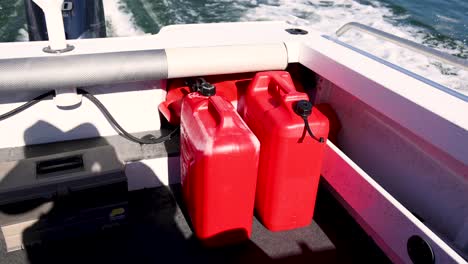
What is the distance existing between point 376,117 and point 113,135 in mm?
1083

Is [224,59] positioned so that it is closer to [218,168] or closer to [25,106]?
[218,168]

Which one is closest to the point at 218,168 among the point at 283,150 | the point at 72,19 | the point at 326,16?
the point at 283,150

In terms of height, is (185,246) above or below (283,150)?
below

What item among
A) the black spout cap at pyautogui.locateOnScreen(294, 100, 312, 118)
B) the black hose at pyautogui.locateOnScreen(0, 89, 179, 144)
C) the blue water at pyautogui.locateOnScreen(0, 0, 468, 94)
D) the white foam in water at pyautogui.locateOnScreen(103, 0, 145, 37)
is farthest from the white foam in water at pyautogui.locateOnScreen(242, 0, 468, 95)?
the black spout cap at pyautogui.locateOnScreen(294, 100, 312, 118)

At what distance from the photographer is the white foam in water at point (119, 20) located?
4730 millimetres

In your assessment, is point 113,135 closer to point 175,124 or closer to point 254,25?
point 175,124

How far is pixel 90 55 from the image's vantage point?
4.22 ft

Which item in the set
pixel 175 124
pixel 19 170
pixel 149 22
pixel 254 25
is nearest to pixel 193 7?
pixel 149 22

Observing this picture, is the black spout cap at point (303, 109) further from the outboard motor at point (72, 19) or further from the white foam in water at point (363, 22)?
the white foam in water at point (363, 22)

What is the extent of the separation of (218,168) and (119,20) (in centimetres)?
436

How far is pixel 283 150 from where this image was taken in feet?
4.10

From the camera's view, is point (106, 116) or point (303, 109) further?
point (106, 116)

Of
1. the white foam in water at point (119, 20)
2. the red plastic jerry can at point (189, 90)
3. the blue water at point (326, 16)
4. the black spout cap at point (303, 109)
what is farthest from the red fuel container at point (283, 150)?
the white foam in water at point (119, 20)

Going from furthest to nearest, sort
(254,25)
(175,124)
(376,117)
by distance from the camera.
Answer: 1. (254,25)
2. (175,124)
3. (376,117)
